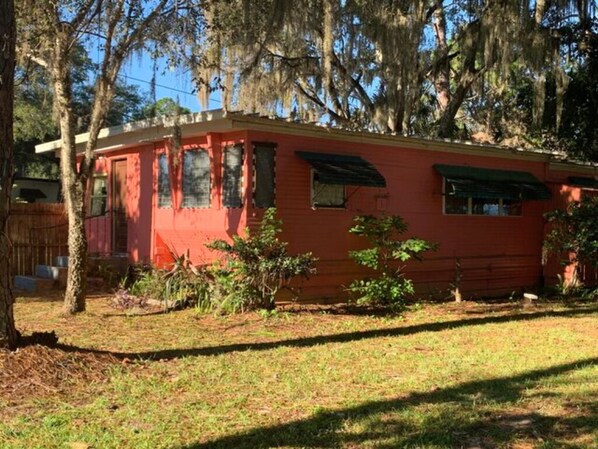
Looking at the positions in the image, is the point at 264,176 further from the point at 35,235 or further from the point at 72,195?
the point at 35,235

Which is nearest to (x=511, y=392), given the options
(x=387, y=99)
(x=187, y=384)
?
(x=187, y=384)

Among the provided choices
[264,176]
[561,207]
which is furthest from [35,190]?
[561,207]

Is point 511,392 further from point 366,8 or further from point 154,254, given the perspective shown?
point 366,8

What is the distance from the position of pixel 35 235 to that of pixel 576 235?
10.8 metres

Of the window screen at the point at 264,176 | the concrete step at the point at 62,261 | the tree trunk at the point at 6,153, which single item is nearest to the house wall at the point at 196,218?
the window screen at the point at 264,176

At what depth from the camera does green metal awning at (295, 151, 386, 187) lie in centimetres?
991

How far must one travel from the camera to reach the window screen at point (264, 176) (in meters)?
9.86

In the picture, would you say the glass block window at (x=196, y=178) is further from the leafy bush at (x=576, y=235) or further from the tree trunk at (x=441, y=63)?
the tree trunk at (x=441, y=63)

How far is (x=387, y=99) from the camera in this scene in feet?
49.1

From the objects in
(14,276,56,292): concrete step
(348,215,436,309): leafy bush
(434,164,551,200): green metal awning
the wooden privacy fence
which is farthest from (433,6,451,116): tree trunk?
(14,276,56,292): concrete step

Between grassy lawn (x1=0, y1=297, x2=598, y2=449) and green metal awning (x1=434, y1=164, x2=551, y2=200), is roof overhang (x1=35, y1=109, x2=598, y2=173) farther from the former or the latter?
grassy lawn (x1=0, y1=297, x2=598, y2=449)

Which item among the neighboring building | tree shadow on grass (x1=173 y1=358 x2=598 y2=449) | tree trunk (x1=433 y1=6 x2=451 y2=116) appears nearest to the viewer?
tree shadow on grass (x1=173 y1=358 x2=598 y2=449)

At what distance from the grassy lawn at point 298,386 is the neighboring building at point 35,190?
14.4 metres

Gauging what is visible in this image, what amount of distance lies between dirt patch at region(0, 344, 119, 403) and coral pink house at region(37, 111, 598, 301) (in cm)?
447
